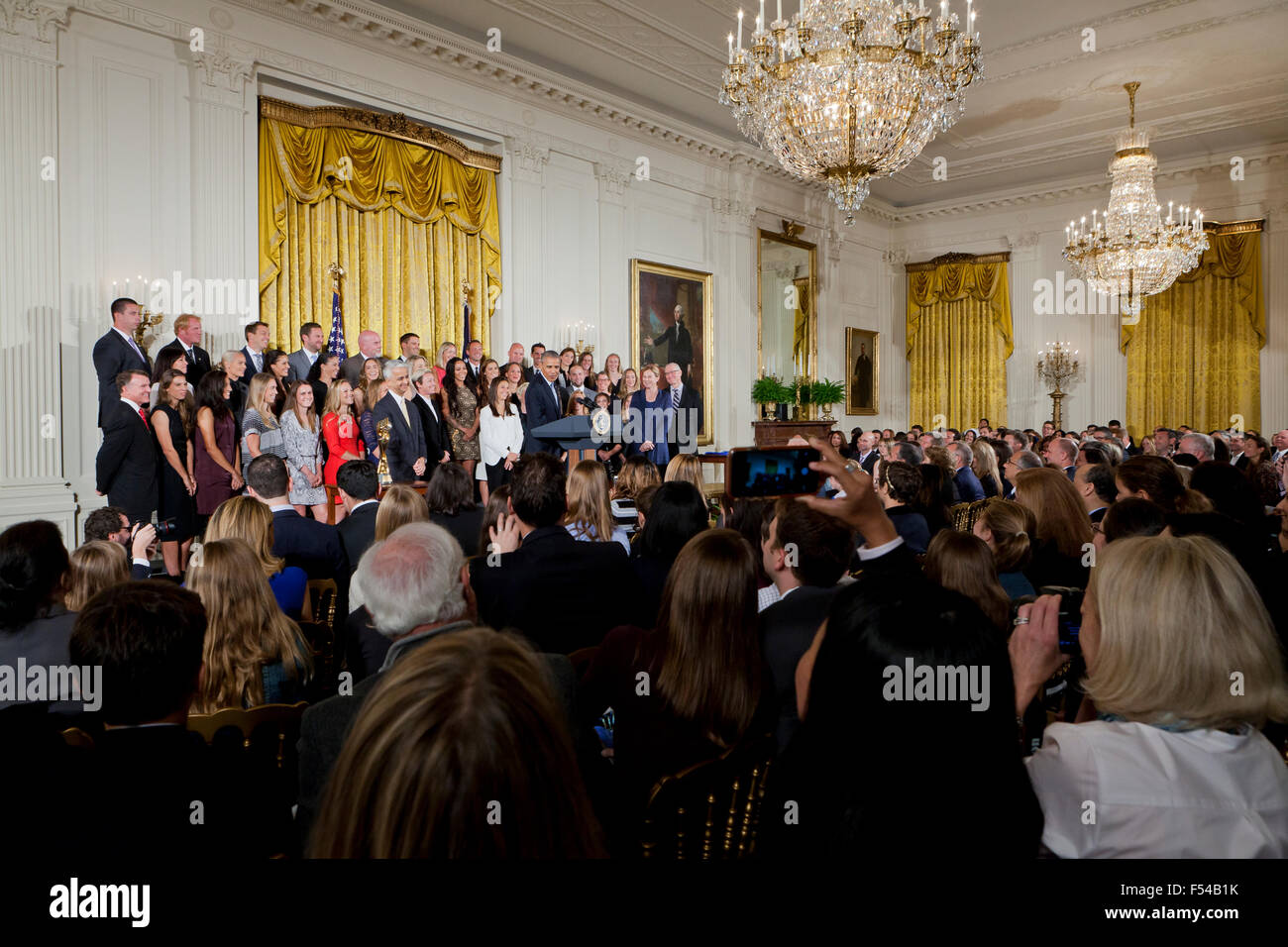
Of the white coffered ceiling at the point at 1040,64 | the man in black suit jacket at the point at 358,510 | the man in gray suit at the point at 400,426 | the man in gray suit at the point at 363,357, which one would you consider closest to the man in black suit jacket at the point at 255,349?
the man in gray suit at the point at 363,357

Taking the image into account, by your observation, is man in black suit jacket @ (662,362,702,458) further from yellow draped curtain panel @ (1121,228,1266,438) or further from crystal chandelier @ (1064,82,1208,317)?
yellow draped curtain panel @ (1121,228,1266,438)

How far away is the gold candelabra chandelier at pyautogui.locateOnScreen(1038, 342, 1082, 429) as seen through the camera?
634 inches

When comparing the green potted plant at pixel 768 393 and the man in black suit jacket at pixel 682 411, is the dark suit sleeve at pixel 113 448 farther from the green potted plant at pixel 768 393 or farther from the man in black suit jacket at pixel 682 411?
the green potted plant at pixel 768 393

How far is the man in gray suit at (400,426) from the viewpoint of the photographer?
7660mm

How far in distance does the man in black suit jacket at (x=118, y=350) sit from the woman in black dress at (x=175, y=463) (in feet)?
1.75

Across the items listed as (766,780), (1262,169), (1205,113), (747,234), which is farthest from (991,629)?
(1262,169)

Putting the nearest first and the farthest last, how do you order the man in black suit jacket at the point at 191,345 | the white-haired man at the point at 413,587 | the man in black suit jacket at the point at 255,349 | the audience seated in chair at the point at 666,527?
1. the white-haired man at the point at 413,587
2. the audience seated in chair at the point at 666,527
3. the man in black suit jacket at the point at 191,345
4. the man in black suit jacket at the point at 255,349

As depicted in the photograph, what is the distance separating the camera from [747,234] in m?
14.5

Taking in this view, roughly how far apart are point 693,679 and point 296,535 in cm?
276

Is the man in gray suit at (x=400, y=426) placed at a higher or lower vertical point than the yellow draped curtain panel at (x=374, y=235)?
lower

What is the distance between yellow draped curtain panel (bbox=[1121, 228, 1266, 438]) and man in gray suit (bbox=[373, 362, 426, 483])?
1363 cm

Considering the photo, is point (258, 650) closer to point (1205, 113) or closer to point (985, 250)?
point (1205, 113)

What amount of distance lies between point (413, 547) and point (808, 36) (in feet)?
19.6

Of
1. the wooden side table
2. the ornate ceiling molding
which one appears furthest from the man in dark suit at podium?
the ornate ceiling molding
